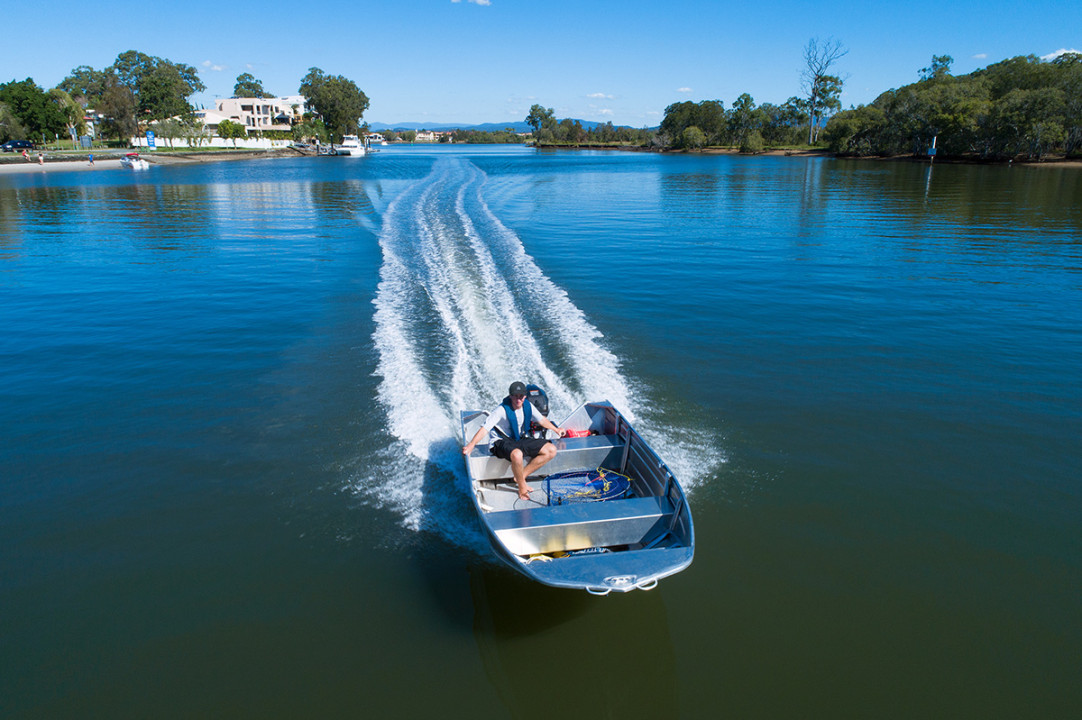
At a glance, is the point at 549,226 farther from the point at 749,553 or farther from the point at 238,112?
the point at 238,112

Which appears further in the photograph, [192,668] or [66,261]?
[66,261]

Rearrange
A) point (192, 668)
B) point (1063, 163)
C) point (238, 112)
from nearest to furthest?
point (192, 668)
point (1063, 163)
point (238, 112)

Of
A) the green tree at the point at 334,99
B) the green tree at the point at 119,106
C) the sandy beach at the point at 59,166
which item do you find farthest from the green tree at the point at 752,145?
the green tree at the point at 119,106

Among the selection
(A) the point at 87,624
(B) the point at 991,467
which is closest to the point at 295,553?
(A) the point at 87,624

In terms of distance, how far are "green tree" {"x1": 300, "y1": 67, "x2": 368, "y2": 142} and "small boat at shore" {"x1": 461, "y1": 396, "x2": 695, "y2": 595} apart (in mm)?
130244

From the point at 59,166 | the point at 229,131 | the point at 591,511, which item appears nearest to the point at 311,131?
the point at 229,131

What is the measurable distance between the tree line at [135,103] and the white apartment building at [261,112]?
523 inches

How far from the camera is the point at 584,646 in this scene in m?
5.93

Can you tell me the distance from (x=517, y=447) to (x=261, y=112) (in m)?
164

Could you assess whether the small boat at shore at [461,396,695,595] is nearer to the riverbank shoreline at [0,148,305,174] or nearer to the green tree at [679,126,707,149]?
the riverbank shoreline at [0,148,305,174]

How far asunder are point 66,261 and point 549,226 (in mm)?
18826

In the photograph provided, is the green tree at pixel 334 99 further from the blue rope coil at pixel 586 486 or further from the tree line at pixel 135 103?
the blue rope coil at pixel 586 486

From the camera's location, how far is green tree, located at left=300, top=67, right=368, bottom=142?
121 m

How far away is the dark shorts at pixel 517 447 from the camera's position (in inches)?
314
